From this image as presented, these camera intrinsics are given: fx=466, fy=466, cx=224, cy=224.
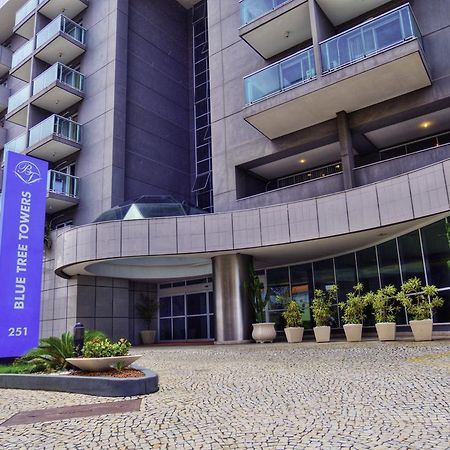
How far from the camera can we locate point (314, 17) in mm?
20406

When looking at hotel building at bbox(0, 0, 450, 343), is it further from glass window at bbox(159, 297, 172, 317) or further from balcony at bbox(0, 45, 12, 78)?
balcony at bbox(0, 45, 12, 78)

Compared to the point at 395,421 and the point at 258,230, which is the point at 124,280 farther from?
the point at 395,421

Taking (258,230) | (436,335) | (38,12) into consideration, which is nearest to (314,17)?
(258,230)

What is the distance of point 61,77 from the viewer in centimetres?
3053

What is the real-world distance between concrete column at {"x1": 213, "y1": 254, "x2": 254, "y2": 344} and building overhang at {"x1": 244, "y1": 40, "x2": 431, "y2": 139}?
6.66 metres


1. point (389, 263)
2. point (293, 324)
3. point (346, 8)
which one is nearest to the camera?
point (389, 263)

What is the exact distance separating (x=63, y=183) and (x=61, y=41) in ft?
33.3

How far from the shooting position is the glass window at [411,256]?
57.3ft

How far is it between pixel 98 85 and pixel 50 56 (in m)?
5.88

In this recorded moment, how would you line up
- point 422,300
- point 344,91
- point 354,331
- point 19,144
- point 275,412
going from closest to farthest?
point 275,412, point 422,300, point 354,331, point 344,91, point 19,144

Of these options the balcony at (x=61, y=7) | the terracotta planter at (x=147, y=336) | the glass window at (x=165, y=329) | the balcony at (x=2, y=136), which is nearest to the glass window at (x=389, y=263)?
the glass window at (x=165, y=329)

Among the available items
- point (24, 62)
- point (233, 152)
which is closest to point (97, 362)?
point (233, 152)

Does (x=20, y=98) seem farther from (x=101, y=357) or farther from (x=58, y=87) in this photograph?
(x=101, y=357)

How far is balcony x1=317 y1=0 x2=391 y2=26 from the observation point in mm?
20484
